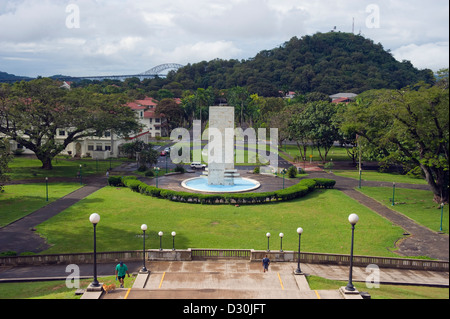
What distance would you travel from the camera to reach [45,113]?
50062 millimetres

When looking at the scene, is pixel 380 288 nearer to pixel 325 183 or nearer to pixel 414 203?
pixel 414 203

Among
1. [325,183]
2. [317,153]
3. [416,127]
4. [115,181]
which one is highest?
[416,127]

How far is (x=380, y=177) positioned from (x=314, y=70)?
11137 centimetres

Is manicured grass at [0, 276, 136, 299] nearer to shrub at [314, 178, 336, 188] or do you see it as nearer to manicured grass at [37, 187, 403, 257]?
manicured grass at [37, 187, 403, 257]

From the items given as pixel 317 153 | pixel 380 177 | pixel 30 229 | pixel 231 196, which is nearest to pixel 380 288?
pixel 231 196

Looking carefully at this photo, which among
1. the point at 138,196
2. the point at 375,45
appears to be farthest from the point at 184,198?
the point at 375,45

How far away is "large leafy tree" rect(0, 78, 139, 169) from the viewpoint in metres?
47.6

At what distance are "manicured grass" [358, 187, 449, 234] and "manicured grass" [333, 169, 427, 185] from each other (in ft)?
19.8

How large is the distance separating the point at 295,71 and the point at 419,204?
128m

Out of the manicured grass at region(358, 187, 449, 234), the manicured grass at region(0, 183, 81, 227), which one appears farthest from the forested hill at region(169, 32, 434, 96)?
the manicured grass at region(0, 183, 81, 227)

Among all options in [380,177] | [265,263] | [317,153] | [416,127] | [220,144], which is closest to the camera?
[265,263]

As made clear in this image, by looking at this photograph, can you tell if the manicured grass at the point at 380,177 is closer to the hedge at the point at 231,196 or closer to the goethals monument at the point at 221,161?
the hedge at the point at 231,196
